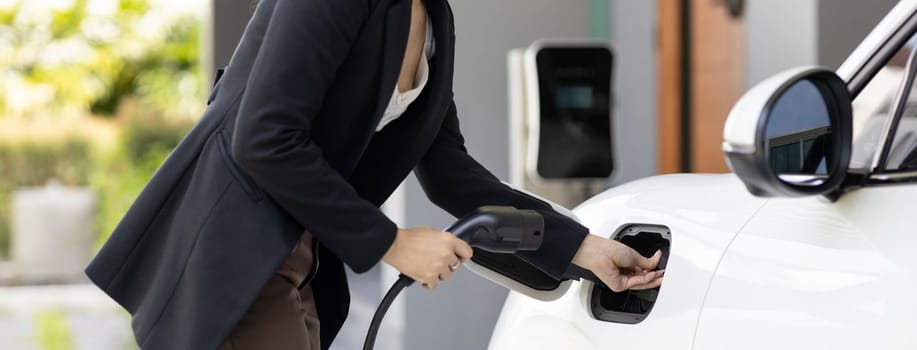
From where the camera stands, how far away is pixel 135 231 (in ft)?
6.12

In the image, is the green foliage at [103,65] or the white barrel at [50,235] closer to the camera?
the white barrel at [50,235]

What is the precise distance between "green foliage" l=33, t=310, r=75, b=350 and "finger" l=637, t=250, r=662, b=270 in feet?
19.4

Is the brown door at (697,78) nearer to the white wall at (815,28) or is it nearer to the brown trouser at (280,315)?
the white wall at (815,28)

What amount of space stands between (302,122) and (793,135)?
2.09ft

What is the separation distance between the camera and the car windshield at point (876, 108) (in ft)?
5.25

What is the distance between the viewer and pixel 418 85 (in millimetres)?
1949

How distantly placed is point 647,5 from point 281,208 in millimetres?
5246

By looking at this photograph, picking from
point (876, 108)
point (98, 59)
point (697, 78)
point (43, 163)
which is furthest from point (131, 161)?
point (876, 108)

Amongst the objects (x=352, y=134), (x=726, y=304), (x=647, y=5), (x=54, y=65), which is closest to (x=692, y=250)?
(x=726, y=304)

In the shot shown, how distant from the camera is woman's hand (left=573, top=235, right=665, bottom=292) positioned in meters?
1.94

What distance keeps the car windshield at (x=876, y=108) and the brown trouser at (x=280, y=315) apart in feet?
2.63

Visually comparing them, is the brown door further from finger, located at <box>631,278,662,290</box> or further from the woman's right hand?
the woman's right hand

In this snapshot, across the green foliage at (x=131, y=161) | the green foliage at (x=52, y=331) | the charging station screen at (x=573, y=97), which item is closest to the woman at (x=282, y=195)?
the charging station screen at (x=573, y=97)

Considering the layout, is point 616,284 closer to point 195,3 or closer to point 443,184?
point 443,184
